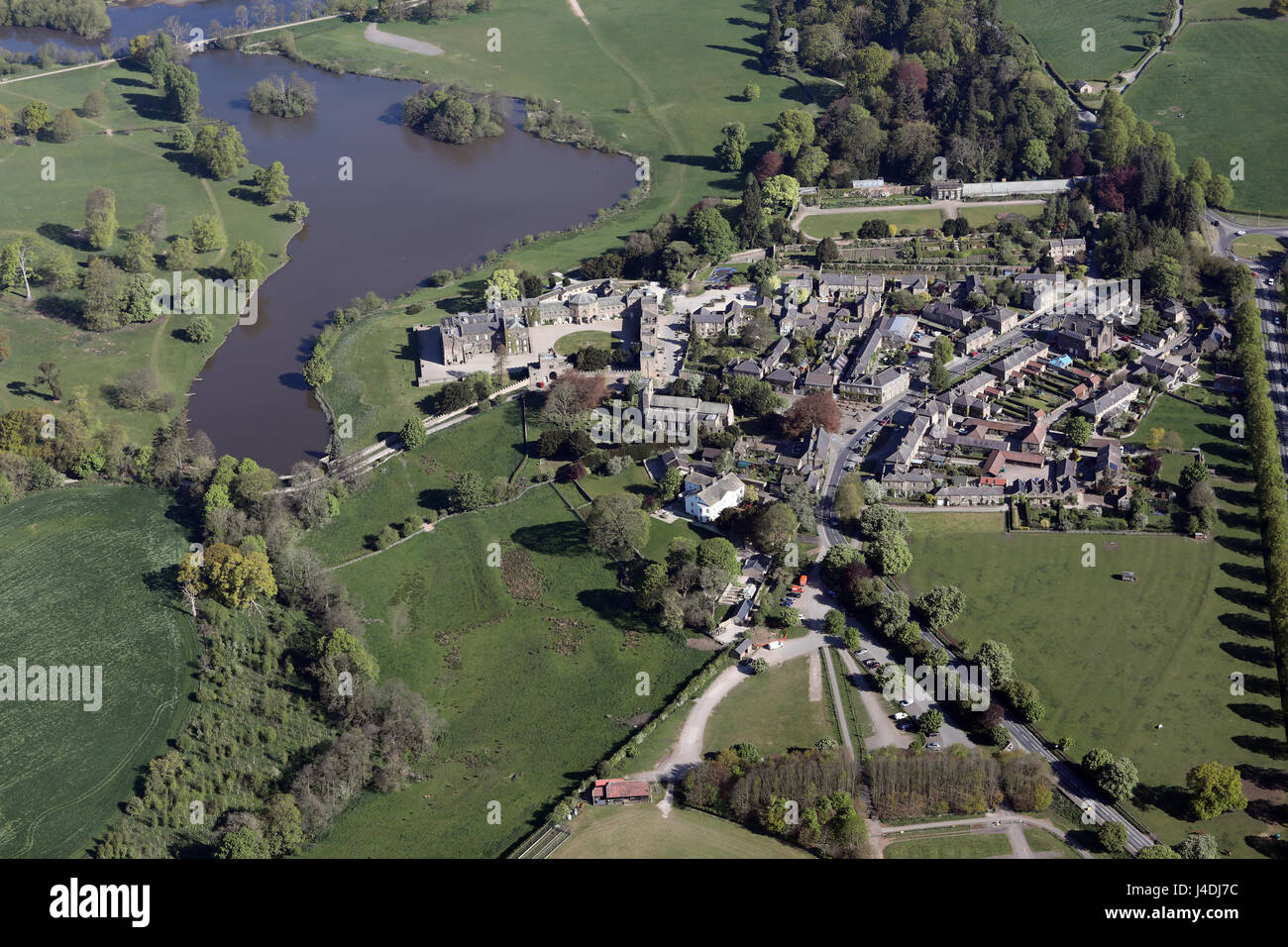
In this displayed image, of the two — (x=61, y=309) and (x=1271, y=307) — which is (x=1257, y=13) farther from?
(x=61, y=309)

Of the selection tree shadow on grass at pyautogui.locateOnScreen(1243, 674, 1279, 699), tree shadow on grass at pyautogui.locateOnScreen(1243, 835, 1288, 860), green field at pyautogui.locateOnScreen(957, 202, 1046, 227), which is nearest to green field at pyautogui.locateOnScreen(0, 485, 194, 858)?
tree shadow on grass at pyautogui.locateOnScreen(1243, 835, 1288, 860)

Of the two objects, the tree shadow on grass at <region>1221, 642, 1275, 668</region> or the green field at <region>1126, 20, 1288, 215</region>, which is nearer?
the tree shadow on grass at <region>1221, 642, 1275, 668</region>

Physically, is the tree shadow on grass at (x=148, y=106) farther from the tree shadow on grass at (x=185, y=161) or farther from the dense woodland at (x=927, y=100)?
the dense woodland at (x=927, y=100)

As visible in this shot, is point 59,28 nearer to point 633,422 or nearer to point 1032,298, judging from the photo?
point 633,422

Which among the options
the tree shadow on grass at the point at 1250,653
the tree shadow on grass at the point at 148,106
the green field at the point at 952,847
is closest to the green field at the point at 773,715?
the green field at the point at 952,847

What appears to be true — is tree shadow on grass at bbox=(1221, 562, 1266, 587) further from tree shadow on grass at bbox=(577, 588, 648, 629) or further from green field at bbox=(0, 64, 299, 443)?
green field at bbox=(0, 64, 299, 443)

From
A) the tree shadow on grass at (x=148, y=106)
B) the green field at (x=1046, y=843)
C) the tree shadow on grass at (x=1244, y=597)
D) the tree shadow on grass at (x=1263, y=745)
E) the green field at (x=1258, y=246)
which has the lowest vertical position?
the green field at (x=1046, y=843)

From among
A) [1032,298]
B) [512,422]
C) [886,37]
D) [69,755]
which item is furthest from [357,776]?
[886,37]
